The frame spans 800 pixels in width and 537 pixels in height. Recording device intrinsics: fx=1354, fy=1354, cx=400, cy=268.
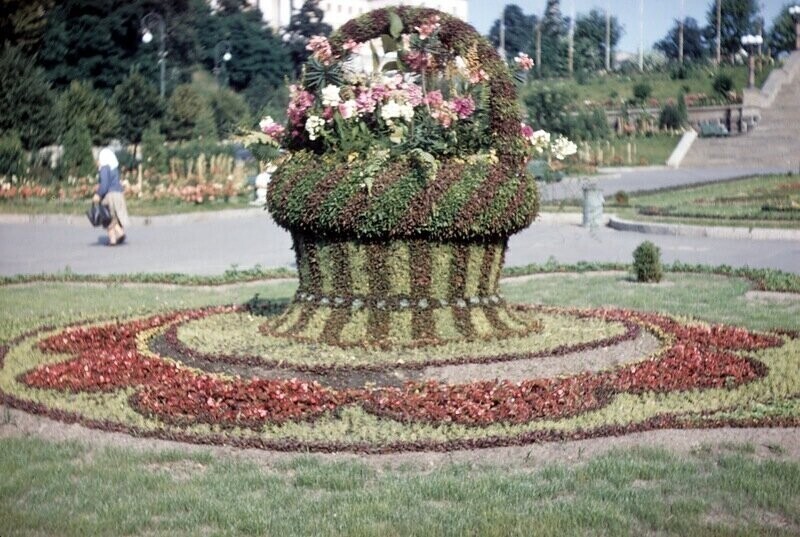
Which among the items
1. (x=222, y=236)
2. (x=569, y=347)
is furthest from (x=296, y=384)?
(x=222, y=236)

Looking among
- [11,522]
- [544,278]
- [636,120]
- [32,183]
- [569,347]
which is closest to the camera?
[11,522]

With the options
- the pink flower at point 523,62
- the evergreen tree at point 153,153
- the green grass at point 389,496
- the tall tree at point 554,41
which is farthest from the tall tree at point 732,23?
the green grass at point 389,496

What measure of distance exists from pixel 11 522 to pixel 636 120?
5460 centimetres

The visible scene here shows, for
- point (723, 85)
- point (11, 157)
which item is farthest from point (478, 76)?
point (723, 85)

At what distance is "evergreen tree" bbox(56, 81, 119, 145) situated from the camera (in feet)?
118

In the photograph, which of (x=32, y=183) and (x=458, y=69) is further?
(x=32, y=183)

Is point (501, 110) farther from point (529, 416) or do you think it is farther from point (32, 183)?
point (32, 183)

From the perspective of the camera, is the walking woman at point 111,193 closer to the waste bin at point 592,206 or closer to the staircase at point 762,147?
the waste bin at point 592,206

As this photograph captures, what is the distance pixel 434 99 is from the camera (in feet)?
29.6

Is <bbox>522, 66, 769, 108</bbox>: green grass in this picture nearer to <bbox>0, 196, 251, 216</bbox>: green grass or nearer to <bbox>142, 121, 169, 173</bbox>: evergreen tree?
<bbox>142, 121, 169, 173</bbox>: evergreen tree

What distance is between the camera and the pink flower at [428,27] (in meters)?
9.13

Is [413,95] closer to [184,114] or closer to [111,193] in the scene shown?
[111,193]

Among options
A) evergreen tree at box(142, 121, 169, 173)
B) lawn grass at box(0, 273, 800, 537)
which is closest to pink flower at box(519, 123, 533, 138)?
lawn grass at box(0, 273, 800, 537)

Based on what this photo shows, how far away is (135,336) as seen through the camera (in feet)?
31.6
